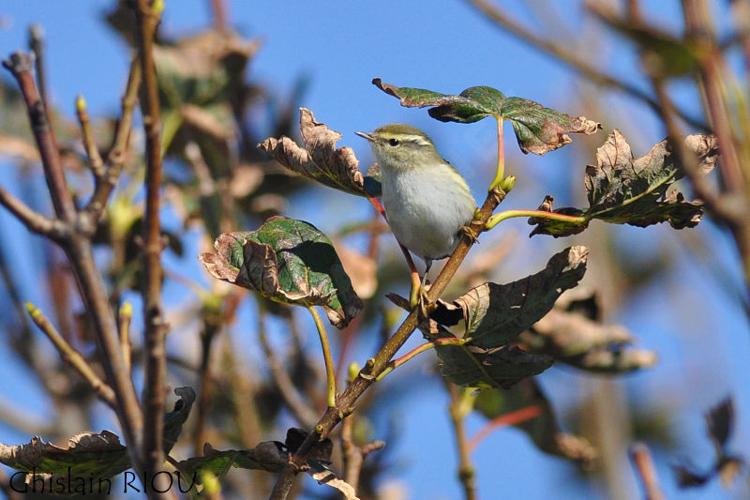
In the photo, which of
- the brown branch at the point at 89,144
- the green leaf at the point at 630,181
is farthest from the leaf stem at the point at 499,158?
the brown branch at the point at 89,144

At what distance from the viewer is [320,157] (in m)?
1.89

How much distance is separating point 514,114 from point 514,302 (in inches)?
13.3

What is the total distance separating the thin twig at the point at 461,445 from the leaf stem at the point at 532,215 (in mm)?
890

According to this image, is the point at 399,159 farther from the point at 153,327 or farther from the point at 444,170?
the point at 153,327

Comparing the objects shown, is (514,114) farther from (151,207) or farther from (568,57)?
(151,207)

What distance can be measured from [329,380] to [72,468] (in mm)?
516

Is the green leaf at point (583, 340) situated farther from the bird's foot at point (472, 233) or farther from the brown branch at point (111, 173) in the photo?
the brown branch at point (111, 173)

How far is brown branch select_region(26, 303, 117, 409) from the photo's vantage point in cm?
128

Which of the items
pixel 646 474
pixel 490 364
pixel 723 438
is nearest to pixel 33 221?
pixel 490 364

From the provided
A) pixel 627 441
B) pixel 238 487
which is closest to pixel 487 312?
pixel 238 487

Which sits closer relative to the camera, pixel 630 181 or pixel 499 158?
pixel 499 158

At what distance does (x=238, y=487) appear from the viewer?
3676 millimetres

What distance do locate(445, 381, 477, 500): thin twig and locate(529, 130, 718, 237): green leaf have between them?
87 cm

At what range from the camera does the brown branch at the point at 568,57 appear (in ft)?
4.33
